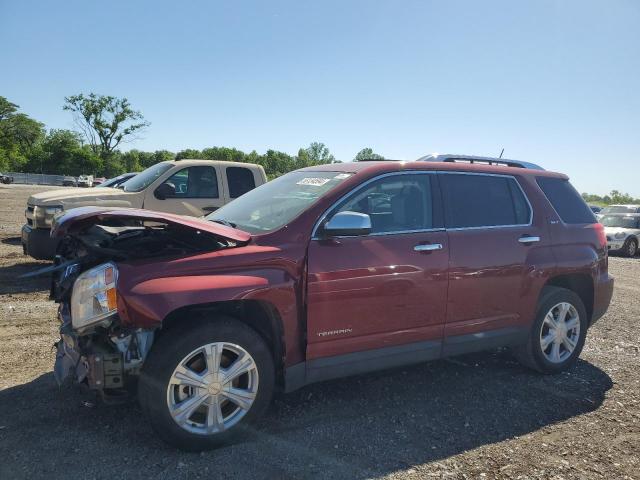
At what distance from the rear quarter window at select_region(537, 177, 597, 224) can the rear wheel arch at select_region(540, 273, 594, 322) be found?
54 cm

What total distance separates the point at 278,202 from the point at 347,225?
0.76m

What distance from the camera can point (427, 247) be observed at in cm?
374

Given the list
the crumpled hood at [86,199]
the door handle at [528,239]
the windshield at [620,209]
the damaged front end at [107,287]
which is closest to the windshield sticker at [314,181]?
the damaged front end at [107,287]

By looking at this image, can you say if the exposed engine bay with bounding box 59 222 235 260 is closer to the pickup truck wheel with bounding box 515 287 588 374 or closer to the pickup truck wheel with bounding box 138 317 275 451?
the pickup truck wheel with bounding box 138 317 275 451

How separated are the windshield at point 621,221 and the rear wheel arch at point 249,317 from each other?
1841 cm

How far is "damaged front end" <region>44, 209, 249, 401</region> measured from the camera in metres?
2.81

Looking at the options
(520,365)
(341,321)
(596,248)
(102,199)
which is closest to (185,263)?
(341,321)

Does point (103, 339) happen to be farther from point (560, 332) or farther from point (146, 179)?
point (146, 179)

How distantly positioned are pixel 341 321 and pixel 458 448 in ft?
3.71

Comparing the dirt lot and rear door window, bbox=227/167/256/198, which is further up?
rear door window, bbox=227/167/256/198

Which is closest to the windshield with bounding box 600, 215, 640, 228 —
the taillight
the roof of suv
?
the taillight

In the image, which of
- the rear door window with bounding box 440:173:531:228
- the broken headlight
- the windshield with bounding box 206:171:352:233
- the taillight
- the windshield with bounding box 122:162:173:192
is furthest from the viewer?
the windshield with bounding box 122:162:173:192

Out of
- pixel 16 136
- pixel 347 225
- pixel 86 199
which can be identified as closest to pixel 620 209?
pixel 86 199

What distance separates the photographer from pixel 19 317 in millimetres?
5539
